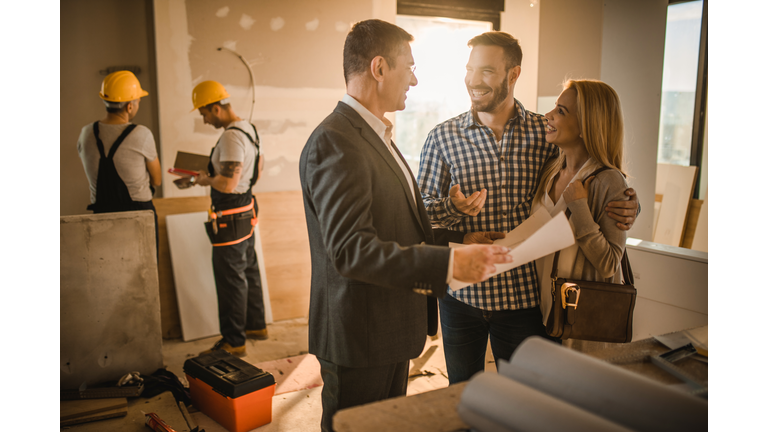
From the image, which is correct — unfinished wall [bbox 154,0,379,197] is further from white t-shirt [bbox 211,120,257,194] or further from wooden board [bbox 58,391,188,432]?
wooden board [bbox 58,391,188,432]

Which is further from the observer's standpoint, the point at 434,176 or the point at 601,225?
the point at 434,176

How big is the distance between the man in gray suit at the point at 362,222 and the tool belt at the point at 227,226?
221cm

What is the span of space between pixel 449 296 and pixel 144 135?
2.67 m

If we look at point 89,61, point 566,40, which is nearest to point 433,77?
point 566,40

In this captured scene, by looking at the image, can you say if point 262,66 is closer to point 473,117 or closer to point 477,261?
point 473,117

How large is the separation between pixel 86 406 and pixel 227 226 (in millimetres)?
1463

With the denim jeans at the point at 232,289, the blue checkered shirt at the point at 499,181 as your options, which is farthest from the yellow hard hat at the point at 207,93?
the blue checkered shirt at the point at 499,181

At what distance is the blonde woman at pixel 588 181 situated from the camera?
1553 mm

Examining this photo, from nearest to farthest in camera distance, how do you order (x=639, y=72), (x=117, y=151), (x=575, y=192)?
(x=575, y=192) < (x=639, y=72) < (x=117, y=151)

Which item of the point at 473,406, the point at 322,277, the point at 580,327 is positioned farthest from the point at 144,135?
the point at 473,406

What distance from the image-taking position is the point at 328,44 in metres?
4.20

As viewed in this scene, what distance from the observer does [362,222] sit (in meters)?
1.17

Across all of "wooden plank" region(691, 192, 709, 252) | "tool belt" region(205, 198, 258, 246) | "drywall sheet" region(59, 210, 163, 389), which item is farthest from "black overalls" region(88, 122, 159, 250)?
"wooden plank" region(691, 192, 709, 252)

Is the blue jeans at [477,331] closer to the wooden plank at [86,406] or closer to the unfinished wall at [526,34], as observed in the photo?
the wooden plank at [86,406]
